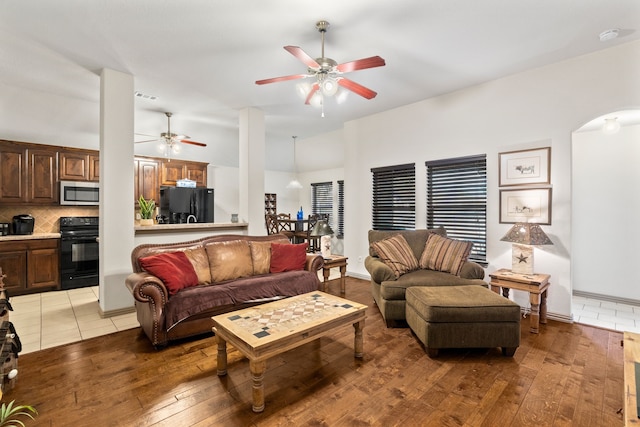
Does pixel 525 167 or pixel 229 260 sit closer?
pixel 229 260

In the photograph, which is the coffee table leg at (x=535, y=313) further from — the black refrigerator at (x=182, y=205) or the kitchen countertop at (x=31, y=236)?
the kitchen countertop at (x=31, y=236)

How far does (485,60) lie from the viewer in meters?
3.28

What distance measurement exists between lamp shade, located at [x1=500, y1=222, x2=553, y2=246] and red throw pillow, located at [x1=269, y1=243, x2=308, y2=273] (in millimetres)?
2448

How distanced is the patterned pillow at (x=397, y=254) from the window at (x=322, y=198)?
13.3 ft

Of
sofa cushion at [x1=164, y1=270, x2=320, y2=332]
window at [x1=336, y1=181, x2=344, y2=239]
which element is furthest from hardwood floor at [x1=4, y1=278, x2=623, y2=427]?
window at [x1=336, y1=181, x2=344, y2=239]

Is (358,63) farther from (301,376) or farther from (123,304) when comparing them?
(123,304)

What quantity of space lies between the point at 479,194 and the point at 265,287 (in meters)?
3.06

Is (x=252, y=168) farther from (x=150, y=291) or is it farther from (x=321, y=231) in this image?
(x=150, y=291)

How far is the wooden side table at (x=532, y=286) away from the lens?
303cm

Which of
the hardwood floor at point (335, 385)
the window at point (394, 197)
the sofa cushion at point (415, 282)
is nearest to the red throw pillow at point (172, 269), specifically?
the hardwood floor at point (335, 385)

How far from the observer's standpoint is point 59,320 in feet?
11.3

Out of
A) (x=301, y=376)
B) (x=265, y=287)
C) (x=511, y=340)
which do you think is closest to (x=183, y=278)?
(x=265, y=287)

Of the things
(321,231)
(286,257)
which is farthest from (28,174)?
(321,231)

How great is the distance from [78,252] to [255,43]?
4.49 metres
